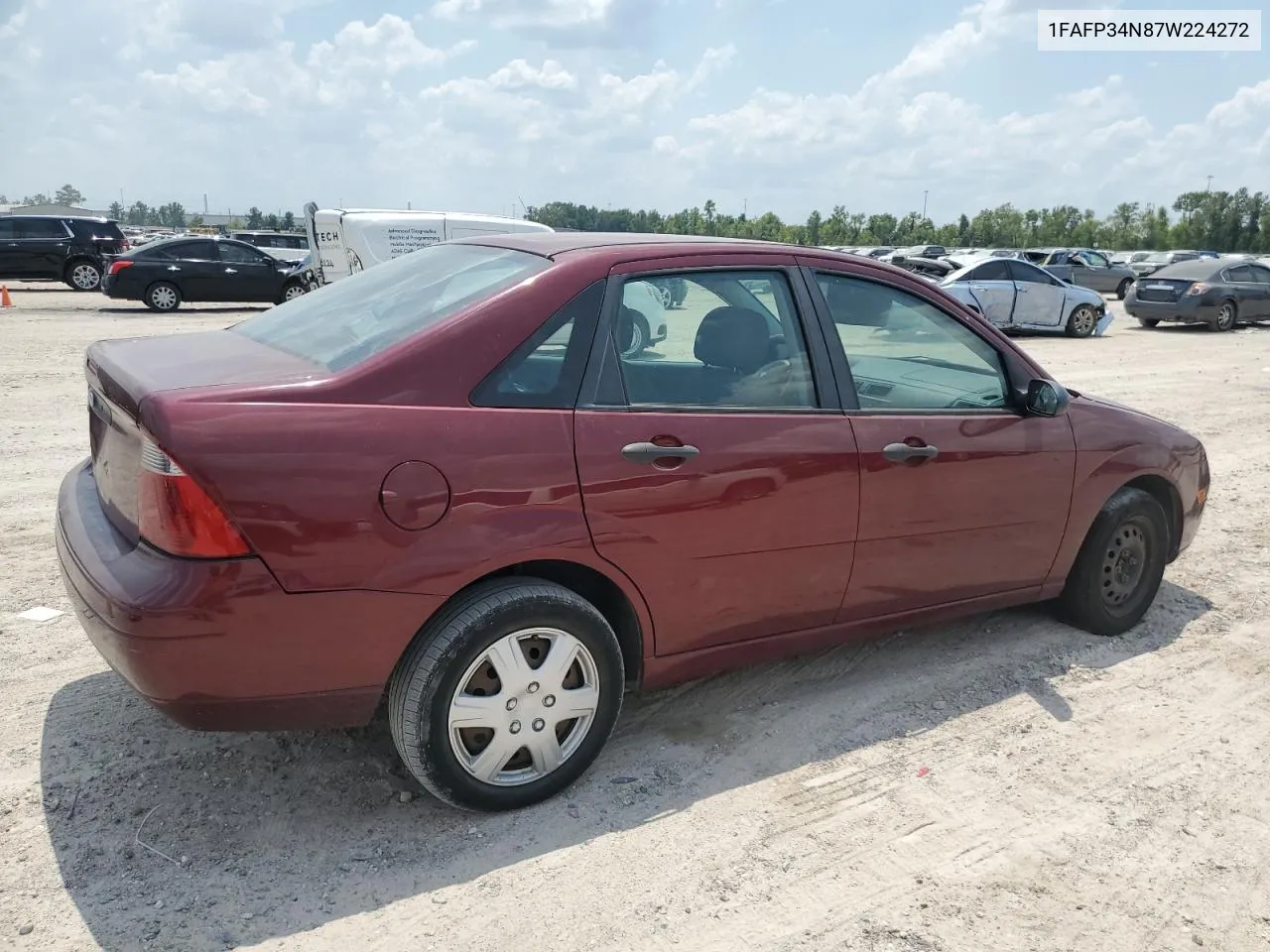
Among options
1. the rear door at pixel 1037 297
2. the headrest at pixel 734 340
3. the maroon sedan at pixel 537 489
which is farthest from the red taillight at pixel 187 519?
the rear door at pixel 1037 297

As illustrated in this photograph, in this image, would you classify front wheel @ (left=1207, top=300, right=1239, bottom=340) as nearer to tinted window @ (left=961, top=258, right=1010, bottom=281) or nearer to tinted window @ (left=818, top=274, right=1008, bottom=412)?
tinted window @ (left=961, top=258, right=1010, bottom=281)

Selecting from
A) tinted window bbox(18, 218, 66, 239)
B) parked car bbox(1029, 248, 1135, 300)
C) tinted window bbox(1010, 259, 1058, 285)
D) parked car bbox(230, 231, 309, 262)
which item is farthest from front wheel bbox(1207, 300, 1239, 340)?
tinted window bbox(18, 218, 66, 239)

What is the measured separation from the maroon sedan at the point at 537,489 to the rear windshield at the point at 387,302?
0.02 meters

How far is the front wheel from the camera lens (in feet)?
66.1

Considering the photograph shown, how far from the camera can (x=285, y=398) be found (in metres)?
2.62

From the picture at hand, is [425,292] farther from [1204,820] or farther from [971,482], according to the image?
[1204,820]

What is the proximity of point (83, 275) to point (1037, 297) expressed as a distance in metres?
20.6

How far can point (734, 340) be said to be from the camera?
3393 mm

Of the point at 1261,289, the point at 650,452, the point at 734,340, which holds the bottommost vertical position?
the point at 1261,289

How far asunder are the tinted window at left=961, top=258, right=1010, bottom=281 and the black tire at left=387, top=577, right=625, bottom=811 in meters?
16.3

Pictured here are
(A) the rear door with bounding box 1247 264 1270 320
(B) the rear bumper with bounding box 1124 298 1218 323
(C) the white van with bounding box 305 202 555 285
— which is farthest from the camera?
(A) the rear door with bounding box 1247 264 1270 320

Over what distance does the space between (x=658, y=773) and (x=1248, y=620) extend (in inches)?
129

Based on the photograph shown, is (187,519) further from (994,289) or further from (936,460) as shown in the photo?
(994,289)

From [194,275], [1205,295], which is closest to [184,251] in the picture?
[194,275]
